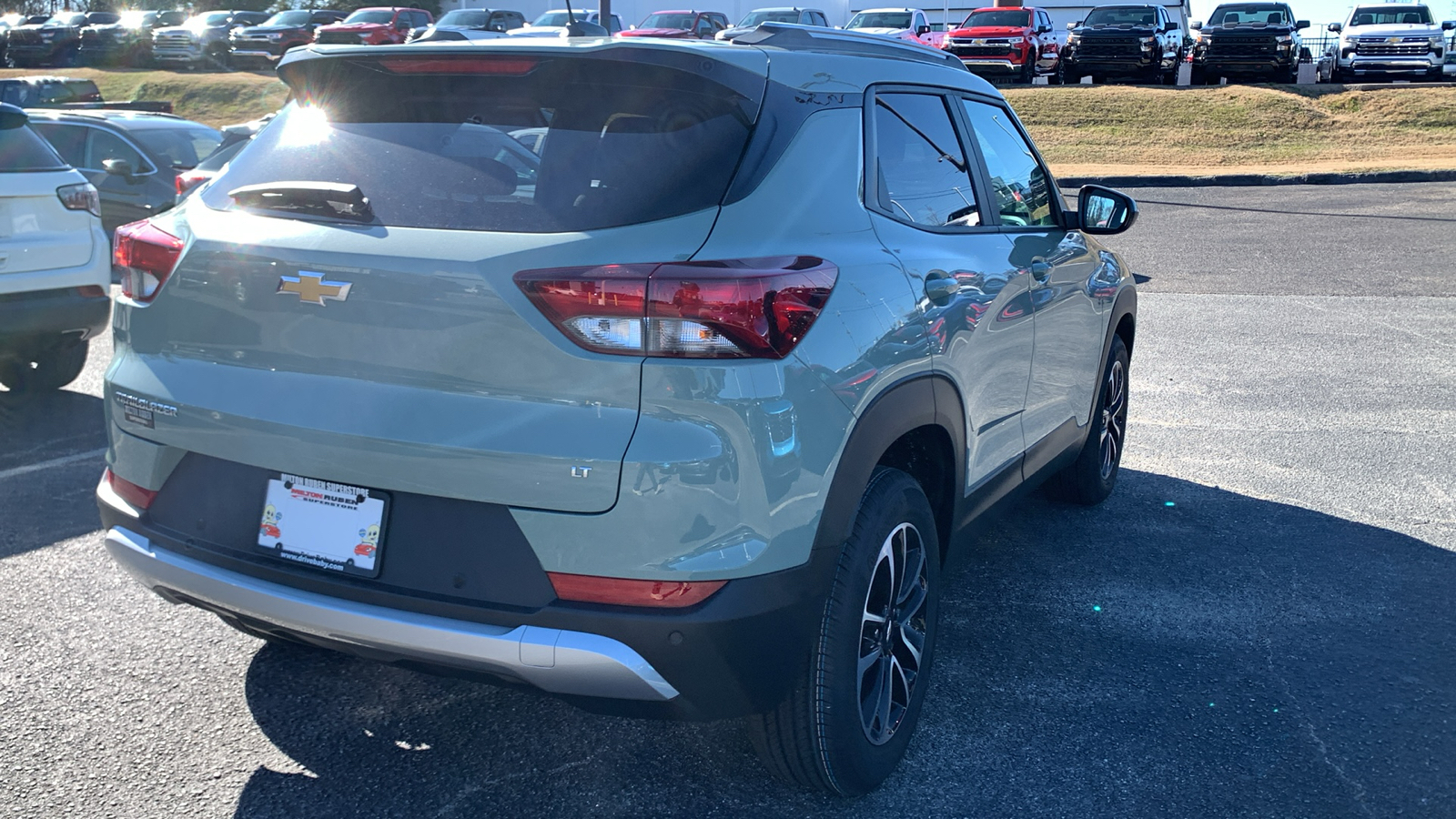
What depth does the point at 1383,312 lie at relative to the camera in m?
10.1

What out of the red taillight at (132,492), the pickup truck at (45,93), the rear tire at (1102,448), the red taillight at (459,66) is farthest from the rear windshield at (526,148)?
the pickup truck at (45,93)

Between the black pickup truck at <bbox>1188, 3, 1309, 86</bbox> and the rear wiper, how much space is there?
1077 inches

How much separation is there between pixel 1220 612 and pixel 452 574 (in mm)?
2841

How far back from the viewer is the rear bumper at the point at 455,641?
95.4 inches

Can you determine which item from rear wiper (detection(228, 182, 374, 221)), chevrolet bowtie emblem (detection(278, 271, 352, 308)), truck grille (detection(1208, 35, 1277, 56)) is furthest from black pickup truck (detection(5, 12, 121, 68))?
chevrolet bowtie emblem (detection(278, 271, 352, 308))

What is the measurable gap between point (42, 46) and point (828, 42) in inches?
1682

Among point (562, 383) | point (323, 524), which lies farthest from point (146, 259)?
point (562, 383)

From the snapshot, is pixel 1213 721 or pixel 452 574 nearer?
pixel 452 574

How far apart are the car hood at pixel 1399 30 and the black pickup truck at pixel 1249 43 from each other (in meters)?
1.21

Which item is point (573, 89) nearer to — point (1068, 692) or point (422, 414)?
point (422, 414)

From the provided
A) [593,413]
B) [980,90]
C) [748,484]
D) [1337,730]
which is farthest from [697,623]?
[980,90]

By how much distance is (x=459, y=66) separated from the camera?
2.79m

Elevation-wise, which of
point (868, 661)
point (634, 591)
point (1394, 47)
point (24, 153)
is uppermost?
point (1394, 47)

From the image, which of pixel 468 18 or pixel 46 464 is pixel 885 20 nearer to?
pixel 468 18
